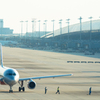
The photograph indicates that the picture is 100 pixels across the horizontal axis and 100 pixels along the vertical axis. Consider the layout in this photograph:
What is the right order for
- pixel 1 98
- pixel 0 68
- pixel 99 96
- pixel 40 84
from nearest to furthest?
pixel 1 98
pixel 99 96
pixel 0 68
pixel 40 84

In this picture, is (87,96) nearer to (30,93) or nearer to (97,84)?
(30,93)

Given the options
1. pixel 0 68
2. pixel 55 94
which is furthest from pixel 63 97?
pixel 0 68

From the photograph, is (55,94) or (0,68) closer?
(55,94)

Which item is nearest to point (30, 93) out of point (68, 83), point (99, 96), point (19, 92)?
point (19, 92)

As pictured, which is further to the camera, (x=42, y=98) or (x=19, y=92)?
(x=19, y=92)

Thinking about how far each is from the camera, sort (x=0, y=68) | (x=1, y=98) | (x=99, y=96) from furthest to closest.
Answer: (x=0, y=68)
(x=99, y=96)
(x=1, y=98)

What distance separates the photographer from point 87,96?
1876 inches

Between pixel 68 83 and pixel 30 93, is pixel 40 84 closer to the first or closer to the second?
pixel 68 83

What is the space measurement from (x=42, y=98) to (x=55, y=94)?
13.2 ft

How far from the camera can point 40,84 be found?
6050 centimetres

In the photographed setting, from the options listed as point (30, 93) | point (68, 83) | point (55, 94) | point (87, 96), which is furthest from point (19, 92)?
point (68, 83)

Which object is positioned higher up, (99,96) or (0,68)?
(0,68)

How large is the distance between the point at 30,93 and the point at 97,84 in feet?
53.1

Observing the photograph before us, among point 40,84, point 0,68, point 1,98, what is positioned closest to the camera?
point 1,98
